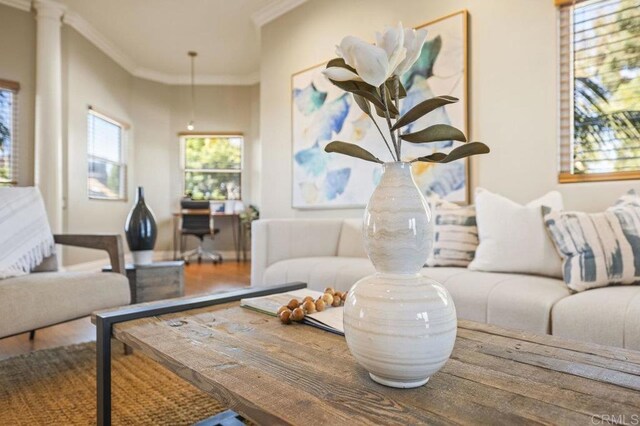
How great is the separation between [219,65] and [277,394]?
596cm

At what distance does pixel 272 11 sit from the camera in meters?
4.14

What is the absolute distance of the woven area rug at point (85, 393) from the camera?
1.34m

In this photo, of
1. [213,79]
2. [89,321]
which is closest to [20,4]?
[213,79]

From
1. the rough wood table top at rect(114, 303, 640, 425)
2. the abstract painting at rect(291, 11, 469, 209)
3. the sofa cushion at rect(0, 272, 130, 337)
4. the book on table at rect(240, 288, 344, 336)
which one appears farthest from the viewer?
the abstract painting at rect(291, 11, 469, 209)

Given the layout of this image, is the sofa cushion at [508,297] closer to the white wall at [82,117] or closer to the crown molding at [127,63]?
the white wall at [82,117]

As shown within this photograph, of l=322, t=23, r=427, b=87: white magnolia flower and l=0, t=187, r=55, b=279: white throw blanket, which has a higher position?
l=322, t=23, r=427, b=87: white magnolia flower

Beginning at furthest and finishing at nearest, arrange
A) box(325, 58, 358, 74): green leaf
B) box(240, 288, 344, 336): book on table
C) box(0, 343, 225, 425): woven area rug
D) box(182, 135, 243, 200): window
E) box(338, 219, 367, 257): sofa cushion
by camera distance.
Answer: box(182, 135, 243, 200): window
box(338, 219, 367, 257): sofa cushion
box(0, 343, 225, 425): woven area rug
box(240, 288, 344, 336): book on table
box(325, 58, 358, 74): green leaf

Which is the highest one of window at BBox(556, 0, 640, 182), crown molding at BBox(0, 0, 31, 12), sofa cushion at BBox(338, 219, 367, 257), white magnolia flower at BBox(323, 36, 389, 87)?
crown molding at BBox(0, 0, 31, 12)

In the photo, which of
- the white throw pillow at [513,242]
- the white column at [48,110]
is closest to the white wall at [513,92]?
the white throw pillow at [513,242]

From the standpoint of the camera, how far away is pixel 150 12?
14.2 feet

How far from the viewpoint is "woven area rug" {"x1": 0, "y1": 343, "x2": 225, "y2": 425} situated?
4.40 feet

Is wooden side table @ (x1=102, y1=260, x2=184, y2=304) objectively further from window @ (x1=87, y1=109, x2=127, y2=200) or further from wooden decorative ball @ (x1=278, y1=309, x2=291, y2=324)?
window @ (x1=87, y1=109, x2=127, y2=200)

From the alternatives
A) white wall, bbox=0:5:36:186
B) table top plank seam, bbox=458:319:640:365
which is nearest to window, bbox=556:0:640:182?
table top plank seam, bbox=458:319:640:365

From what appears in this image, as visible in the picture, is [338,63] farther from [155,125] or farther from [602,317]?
[155,125]
